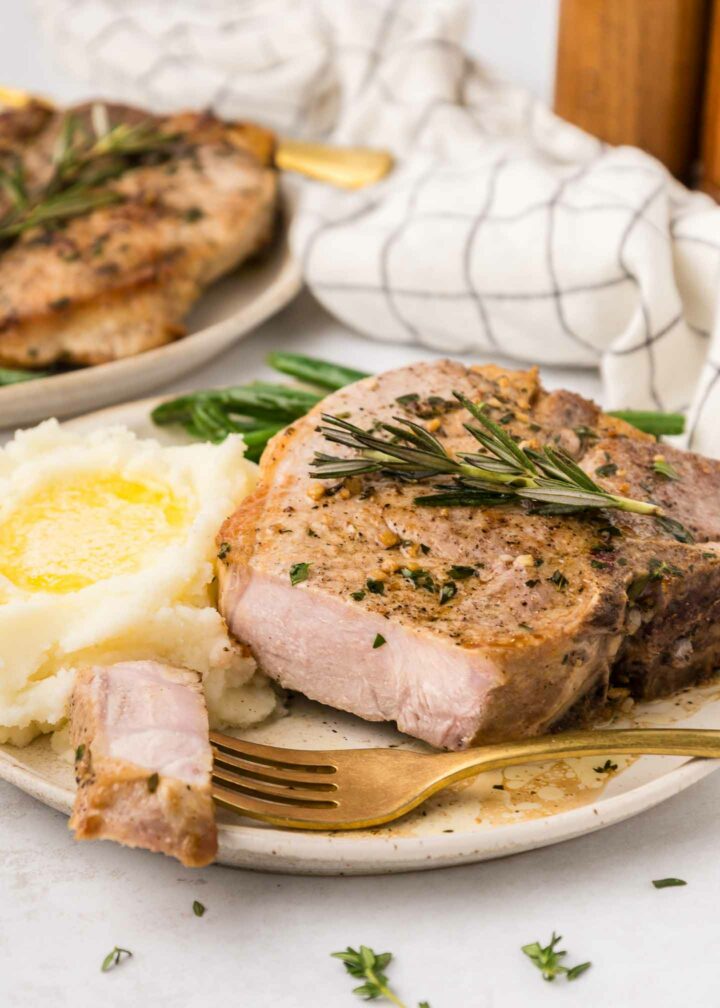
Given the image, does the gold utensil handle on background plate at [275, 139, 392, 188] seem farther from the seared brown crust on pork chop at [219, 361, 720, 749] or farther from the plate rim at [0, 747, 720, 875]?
the plate rim at [0, 747, 720, 875]

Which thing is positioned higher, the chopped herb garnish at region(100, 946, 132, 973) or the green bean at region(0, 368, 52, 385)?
the green bean at region(0, 368, 52, 385)

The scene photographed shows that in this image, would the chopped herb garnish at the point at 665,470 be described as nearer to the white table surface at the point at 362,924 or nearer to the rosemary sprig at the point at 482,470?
the rosemary sprig at the point at 482,470

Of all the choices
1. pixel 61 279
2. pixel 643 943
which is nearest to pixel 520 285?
pixel 61 279

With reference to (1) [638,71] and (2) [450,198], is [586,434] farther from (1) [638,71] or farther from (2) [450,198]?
(1) [638,71]

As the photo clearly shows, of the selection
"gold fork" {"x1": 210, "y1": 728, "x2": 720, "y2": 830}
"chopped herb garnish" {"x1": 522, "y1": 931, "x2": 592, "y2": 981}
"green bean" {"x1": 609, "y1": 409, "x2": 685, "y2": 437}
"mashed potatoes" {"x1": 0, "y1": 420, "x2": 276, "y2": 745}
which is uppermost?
"mashed potatoes" {"x1": 0, "y1": 420, "x2": 276, "y2": 745}

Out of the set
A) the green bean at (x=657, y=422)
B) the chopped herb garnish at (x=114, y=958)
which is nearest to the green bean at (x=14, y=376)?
the green bean at (x=657, y=422)

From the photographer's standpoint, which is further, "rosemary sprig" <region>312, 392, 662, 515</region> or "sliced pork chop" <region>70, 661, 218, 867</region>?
"rosemary sprig" <region>312, 392, 662, 515</region>

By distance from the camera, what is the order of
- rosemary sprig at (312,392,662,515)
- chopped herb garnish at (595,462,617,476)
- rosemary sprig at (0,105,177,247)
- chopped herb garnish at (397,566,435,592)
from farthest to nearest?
rosemary sprig at (0,105,177,247) < chopped herb garnish at (595,462,617,476) < rosemary sprig at (312,392,662,515) < chopped herb garnish at (397,566,435,592)

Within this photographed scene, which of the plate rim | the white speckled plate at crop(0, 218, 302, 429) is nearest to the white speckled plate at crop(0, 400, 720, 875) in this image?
the plate rim
